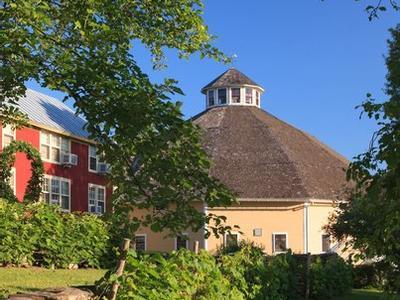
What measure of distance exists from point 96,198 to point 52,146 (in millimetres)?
4972

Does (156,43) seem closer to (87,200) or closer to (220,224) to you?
(220,224)

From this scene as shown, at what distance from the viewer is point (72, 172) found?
35.1 meters

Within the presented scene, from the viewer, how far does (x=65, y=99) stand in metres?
6.62

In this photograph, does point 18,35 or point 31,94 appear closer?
point 18,35

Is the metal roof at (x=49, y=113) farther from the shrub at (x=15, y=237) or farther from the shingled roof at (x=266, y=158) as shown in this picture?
the shrub at (x=15, y=237)

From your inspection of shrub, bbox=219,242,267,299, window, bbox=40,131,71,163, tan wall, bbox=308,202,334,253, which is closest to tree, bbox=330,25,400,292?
shrub, bbox=219,242,267,299

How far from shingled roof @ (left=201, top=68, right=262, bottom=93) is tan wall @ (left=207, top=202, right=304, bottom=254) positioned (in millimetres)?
12460

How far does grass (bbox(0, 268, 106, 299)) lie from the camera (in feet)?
38.5

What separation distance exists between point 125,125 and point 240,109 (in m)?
39.5

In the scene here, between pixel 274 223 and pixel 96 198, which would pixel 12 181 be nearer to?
pixel 96 198

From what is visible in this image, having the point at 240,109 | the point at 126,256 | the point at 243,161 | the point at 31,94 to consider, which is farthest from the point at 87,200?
the point at 126,256

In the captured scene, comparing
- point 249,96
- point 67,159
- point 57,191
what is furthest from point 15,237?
point 249,96

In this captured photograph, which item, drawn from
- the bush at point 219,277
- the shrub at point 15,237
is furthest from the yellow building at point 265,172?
the bush at point 219,277

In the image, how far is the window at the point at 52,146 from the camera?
108 ft
